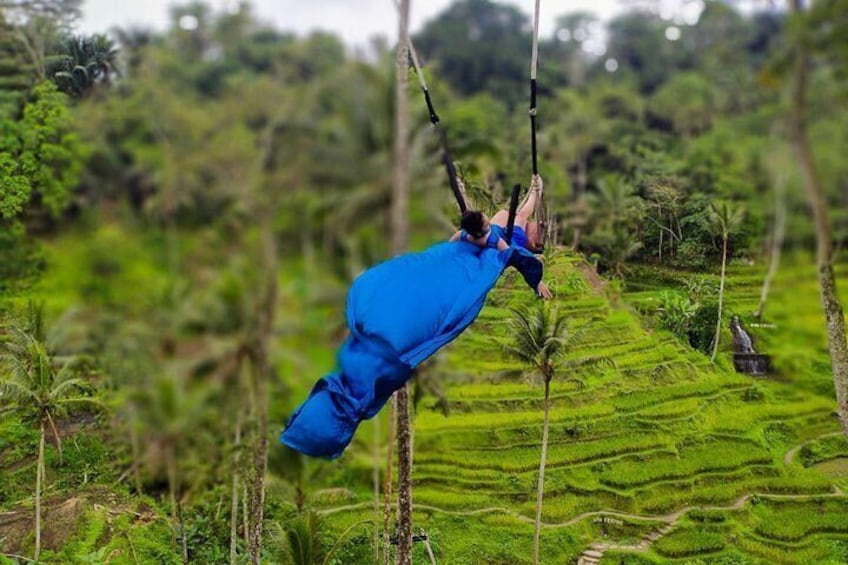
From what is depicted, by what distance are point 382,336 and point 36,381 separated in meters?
4.31

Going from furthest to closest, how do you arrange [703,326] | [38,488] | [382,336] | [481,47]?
[481,47] < [38,488] < [703,326] < [382,336]

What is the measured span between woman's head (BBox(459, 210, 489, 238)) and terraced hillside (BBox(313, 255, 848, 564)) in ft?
7.30

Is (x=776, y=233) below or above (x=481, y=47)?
below

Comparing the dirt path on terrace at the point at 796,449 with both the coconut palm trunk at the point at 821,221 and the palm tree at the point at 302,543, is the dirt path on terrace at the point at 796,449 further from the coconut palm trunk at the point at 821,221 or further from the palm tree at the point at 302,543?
the palm tree at the point at 302,543

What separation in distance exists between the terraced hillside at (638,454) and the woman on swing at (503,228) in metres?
1.72

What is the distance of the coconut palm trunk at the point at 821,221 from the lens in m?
5.00

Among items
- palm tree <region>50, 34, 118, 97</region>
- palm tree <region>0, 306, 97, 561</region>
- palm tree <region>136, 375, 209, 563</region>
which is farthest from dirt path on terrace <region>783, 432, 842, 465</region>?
palm tree <region>50, 34, 118, 97</region>

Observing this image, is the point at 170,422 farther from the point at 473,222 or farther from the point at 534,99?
the point at 534,99

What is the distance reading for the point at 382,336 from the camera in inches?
144

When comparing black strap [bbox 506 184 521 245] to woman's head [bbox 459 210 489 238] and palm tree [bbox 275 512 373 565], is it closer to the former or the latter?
woman's head [bbox 459 210 489 238]

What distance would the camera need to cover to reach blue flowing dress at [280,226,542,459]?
144 inches

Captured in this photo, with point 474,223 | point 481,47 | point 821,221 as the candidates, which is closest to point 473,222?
point 474,223

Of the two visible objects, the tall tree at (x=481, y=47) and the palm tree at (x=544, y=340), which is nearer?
the palm tree at (x=544, y=340)

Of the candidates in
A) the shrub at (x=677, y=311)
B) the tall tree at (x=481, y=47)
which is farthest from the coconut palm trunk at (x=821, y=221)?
the tall tree at (x=481, y=47)
